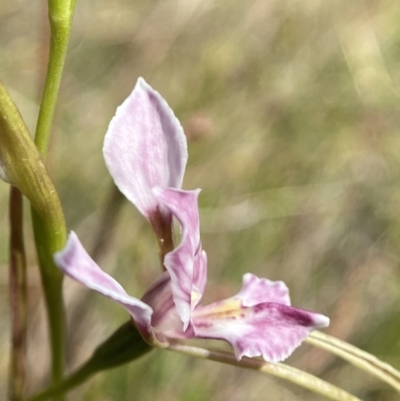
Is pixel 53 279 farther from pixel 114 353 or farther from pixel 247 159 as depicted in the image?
pixel 247 159

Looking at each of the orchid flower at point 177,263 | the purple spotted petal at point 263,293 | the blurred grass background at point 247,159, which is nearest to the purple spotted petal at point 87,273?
the orchid flower at point 177,263

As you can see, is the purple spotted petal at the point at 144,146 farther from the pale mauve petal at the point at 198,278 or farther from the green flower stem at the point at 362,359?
the green flower stem at the point at 362,359

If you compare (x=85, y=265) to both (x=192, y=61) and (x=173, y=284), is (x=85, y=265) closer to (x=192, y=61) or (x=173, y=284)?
(x=173, y=284)

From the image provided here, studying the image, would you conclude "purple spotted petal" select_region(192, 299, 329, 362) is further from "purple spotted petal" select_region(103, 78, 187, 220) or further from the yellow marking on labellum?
"purple spotted petal" select_region(103, 78, 187, 220)

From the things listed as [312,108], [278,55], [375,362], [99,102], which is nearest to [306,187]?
[312,108]

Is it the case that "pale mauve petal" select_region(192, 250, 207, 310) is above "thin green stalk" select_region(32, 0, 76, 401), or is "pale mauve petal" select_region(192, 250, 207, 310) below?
below

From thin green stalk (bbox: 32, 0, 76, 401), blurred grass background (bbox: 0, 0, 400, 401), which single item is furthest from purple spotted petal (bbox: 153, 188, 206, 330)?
blurred grass background (bbox: 0, 0, 400, 401)
